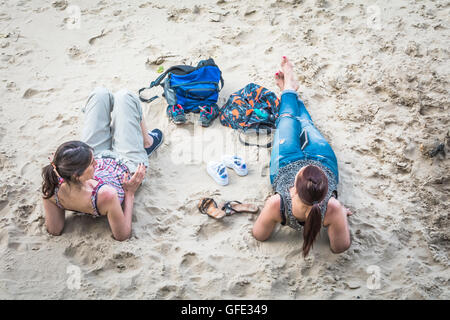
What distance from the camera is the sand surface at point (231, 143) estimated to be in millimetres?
2447

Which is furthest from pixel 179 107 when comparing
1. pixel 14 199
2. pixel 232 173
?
pixel 14 199

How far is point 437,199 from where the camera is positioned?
295cm

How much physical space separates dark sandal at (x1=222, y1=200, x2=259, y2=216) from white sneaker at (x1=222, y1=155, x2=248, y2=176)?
0.37 m

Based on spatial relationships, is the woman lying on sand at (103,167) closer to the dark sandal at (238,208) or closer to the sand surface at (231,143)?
the sand surface at (231,143)

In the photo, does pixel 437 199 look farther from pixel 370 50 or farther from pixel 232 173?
pixel 370 50

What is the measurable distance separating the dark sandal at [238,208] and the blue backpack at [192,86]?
124 centimetres

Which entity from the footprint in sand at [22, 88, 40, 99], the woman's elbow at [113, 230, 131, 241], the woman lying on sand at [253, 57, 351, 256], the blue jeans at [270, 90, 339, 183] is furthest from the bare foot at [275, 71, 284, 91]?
the footprint in sand at [22, 88, 40, 99]

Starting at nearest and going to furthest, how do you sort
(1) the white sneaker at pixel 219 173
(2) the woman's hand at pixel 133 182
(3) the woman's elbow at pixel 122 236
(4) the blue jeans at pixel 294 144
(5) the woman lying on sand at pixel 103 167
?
(5) the woman lying on sand at pixel 103 167 → (3) the woman's elbow at pixel 122 236 → (2) the woman's hand at pixel 133 182 → (4) the blue jeans at pixel 294 144 → (1) the white sneaker at pixel 219 173

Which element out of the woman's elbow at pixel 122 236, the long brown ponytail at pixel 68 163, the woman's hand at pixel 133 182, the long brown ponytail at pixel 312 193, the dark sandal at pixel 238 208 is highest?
the long brown ponytail at pixel 68 163

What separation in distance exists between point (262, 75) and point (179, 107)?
1.05 meters

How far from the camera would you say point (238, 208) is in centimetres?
288

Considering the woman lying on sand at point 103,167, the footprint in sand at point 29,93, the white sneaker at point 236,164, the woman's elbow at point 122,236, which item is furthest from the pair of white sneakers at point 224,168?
the footprint in sand at point 29,93

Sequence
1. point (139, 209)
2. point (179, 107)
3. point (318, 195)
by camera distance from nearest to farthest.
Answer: point (318, 195), point (139, 209), point (179, 107)

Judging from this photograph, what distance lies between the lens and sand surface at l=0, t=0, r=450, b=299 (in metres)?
2.45
